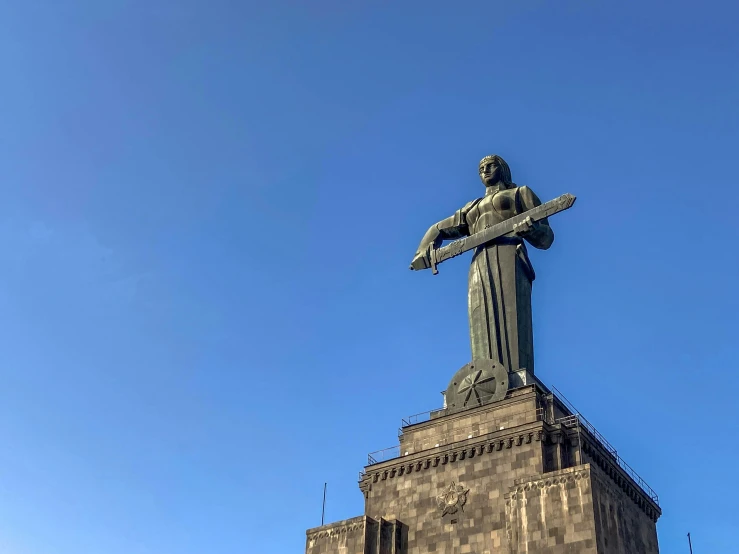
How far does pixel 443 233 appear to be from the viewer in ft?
178

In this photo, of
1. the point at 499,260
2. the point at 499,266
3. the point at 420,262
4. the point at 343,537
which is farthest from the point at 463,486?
the point at 420,262

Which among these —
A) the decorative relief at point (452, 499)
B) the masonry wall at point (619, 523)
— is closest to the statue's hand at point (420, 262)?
the decorative relief at point (452, 499)

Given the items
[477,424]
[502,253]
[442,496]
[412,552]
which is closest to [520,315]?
[502,253]

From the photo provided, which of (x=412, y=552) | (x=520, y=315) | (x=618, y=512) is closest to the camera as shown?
(x=618, y=512)

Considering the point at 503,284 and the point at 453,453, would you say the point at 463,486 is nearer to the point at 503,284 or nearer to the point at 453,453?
the point at 453,453

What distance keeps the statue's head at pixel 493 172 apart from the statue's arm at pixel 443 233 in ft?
5.52

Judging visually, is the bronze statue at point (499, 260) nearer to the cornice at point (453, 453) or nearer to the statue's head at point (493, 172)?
the statue's head at point (493, 172)

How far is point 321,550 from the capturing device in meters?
42.7

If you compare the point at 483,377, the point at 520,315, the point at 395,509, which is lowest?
the point at 395,509

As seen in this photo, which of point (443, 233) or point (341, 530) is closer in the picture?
point (341, 530)

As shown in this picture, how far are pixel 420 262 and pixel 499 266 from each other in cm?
588

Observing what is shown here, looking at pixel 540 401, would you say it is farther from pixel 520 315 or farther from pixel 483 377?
pixel 520 315

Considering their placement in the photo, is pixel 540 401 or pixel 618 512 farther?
pixel 540 401

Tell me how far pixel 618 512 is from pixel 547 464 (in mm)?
3995
